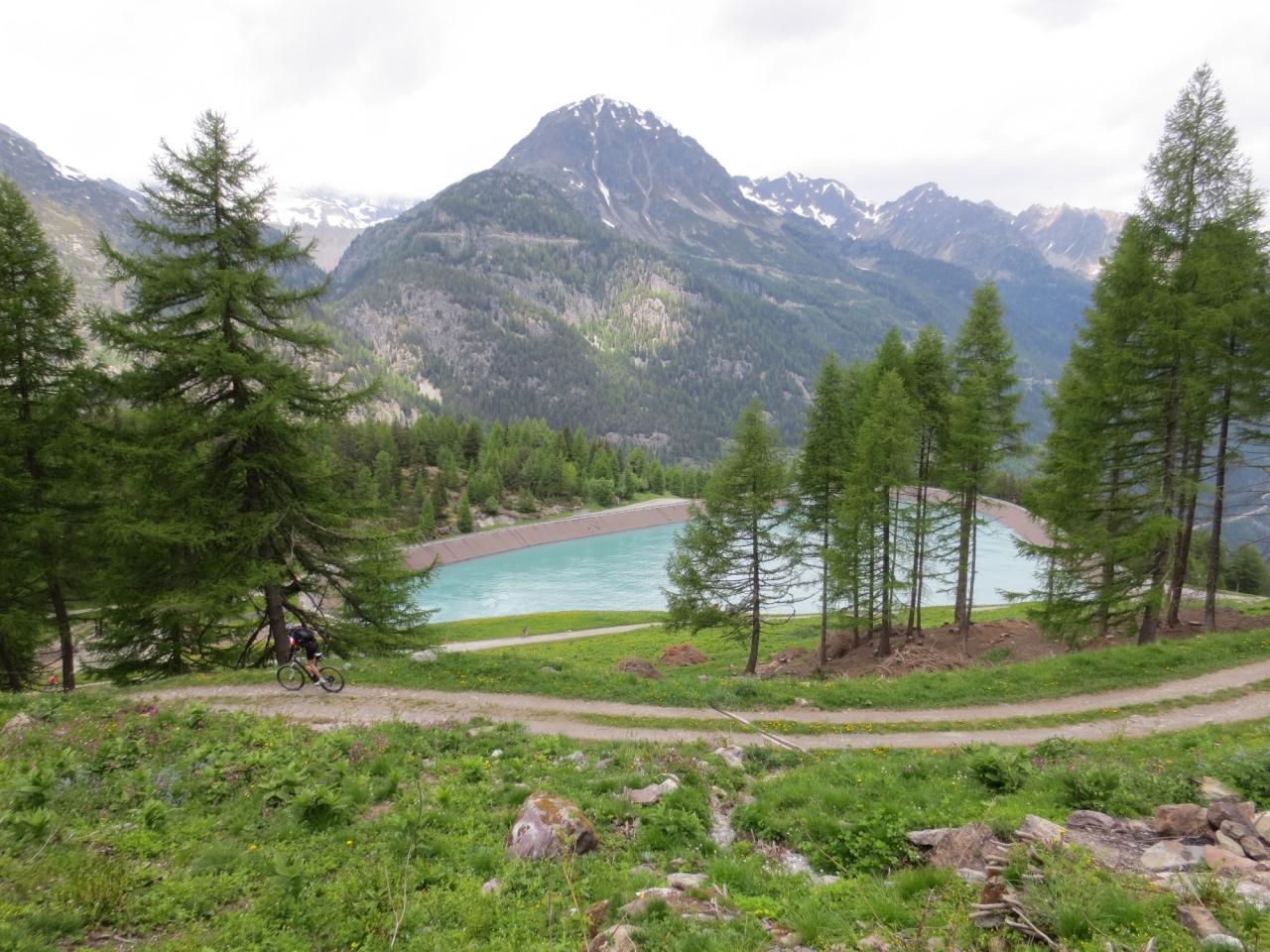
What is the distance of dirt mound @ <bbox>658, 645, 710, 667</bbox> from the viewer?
30.4m

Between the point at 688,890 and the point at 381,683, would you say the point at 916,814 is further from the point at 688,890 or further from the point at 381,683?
the point at 381,683

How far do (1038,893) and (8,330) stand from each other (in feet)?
78.8

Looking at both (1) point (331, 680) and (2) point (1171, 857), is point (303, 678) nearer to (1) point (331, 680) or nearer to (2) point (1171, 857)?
(1) point (331, 680)

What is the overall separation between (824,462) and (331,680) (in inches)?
792

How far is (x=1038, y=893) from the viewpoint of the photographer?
5.03m

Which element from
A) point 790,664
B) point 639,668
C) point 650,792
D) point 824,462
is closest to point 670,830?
point 650,792

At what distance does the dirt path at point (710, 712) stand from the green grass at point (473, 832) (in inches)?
51.4

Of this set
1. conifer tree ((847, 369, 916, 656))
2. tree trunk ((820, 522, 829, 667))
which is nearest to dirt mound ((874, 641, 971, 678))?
conifer tree ((847, 369, 916, 656))

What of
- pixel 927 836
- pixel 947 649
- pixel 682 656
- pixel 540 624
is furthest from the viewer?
pixel 540 624

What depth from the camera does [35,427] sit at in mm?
15609

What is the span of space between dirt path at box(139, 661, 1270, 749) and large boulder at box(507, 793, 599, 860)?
482cm

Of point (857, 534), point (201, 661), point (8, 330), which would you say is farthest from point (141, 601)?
point (857, 534)

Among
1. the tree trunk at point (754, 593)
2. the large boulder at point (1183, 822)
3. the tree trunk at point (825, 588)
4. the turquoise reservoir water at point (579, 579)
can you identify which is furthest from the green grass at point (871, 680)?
the turquoise reservoir water at point (579, 579)

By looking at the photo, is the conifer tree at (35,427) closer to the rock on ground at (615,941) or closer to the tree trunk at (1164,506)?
the rock on ground at (615,941)
